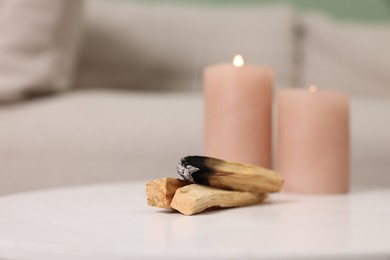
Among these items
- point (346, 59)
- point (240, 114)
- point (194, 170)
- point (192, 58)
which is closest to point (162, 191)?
point (194, 170)

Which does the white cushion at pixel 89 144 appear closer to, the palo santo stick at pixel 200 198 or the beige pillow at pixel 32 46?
the beige pillow at pixel 32 46

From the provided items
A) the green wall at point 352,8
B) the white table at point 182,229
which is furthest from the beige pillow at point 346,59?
the white table at point 182,229

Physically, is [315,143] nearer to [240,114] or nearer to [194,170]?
[240,114]

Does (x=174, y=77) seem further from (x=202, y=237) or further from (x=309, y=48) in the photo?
(x=202, y=237)

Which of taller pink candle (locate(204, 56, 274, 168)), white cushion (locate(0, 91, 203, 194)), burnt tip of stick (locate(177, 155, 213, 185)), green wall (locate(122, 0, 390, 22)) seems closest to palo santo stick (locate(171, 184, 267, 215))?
burnt tip of stick (locate(177, 155, 213, 185))

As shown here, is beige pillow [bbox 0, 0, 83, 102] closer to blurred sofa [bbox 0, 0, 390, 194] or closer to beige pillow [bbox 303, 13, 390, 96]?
blurred sofa [bbox 0, 0, 390, 194]

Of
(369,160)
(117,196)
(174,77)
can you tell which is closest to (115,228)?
(117,196)
